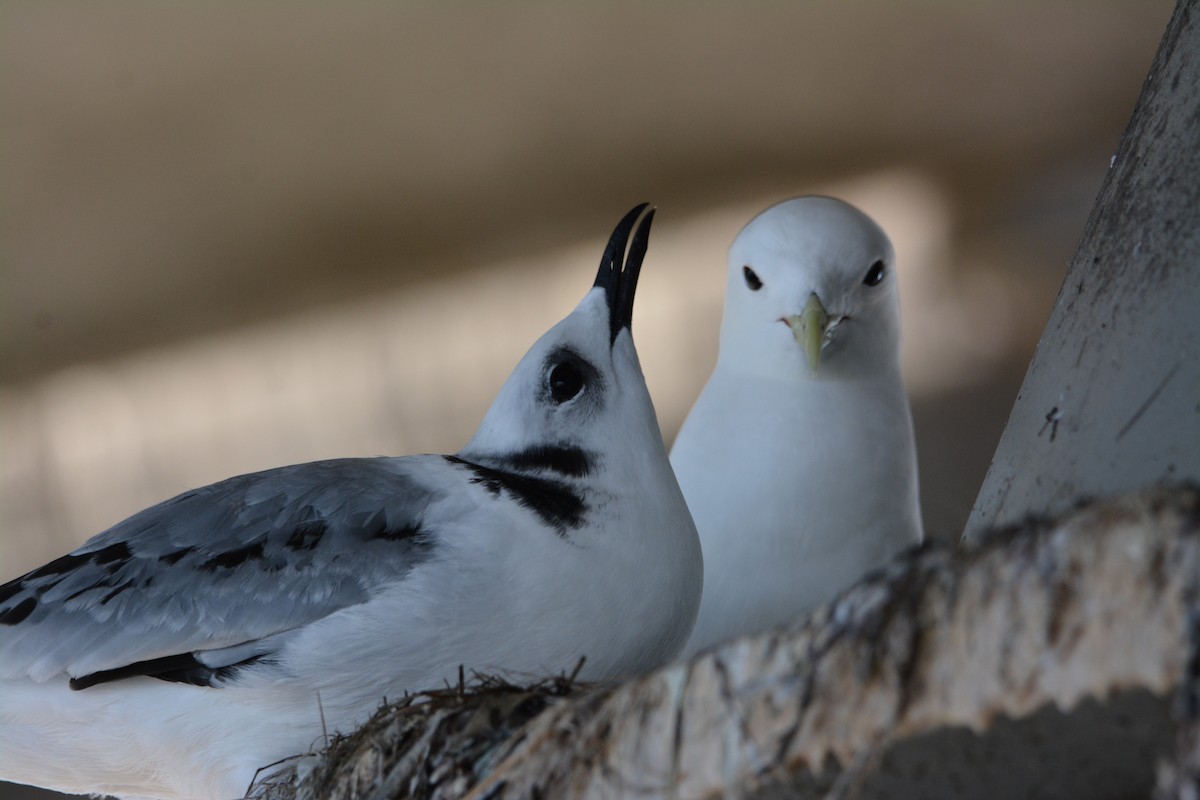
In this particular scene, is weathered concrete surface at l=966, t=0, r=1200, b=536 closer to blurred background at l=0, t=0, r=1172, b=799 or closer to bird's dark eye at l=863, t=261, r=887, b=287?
bird's dark eye at l=863, t=261, r=887, b=287

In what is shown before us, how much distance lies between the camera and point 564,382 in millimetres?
1334

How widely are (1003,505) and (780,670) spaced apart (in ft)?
1.84

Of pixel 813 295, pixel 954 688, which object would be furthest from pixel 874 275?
pixel 954 688

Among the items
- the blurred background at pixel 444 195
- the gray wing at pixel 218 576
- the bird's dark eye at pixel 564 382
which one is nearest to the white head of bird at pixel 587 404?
the bird's dark eye at pixel 564 382

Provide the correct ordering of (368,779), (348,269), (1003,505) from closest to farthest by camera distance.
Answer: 1. (368,779)
2. (1003,505)
3. (348,269)

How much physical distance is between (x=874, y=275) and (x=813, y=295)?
0.10 m

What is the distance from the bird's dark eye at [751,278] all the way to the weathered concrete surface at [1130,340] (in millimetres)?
308

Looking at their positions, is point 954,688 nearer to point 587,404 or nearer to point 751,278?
point 587,404

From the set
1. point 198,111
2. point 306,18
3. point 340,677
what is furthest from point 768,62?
point 340,677

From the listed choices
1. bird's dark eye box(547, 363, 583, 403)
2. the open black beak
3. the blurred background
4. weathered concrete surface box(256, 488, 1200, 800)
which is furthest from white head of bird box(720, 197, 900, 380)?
the blurred background

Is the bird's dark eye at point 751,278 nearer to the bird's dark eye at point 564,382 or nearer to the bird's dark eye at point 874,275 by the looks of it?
the bird's dark eye at point 874,275

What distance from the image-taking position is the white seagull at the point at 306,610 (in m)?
1.15

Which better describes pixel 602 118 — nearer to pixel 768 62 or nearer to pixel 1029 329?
pixel 768 62

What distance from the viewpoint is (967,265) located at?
3.79 metres
